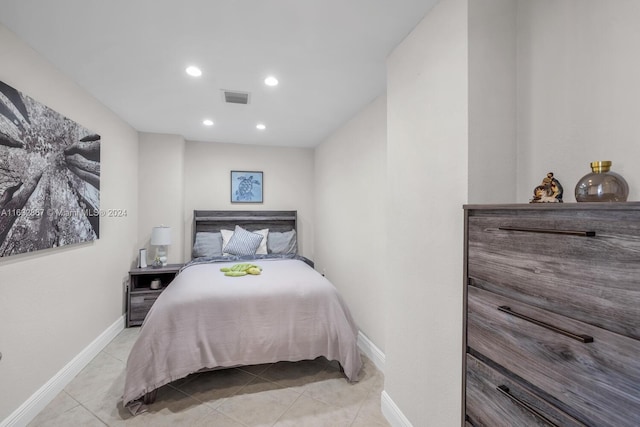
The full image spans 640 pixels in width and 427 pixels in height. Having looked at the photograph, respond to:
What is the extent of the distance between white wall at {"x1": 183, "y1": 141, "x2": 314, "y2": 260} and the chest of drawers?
12.4 ft

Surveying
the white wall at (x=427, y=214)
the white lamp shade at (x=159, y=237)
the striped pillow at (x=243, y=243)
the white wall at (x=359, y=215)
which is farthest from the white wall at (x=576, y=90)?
the white lamp shade at (x=159, y=237)

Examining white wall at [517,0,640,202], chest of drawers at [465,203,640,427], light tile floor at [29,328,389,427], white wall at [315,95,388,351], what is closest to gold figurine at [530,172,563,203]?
white wall at [517,0,640,202]

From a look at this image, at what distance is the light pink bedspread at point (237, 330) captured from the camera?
211cm

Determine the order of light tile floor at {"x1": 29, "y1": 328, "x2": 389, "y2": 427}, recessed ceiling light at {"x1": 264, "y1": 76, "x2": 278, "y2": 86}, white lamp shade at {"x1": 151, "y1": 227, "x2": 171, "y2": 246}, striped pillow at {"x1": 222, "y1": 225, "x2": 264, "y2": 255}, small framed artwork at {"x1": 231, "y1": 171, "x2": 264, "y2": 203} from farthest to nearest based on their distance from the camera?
1. small framed artwork at {"x1": 231, "y1": 171, "x2": 264, "y2": 203}
2. striped pillow at {"x1": 222, "y1": 225, "x2": 264, "y2": 255}
3. white lamp shade at {"x1": 151, "y1": 227, "x2": 171, "y2": 246}
4. recessed ceiling light at {"x1": 264, "y1": 76, "x2": 278, "y2": 86}
5. light tile floor at {"x1": 29, "y1": 328, "x2": 389, "y2": 427}

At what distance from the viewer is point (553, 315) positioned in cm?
86

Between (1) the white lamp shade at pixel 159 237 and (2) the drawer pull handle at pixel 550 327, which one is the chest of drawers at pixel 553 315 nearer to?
(2) the drawer pull handle at pixel 550 327

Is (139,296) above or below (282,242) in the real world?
below

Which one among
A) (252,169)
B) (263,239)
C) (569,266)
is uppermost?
(252,169)

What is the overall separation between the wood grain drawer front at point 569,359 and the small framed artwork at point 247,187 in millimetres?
3965

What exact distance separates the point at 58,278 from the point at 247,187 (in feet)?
8.94

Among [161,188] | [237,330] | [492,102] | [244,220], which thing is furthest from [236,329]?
[161,188]

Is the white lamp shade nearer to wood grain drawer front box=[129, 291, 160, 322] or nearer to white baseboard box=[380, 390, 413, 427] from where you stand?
wood grain drawer front box=[129, 291, 160, 322]

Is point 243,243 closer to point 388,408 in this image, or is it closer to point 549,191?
point 388,408

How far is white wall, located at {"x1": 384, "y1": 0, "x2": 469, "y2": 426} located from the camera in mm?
1373
